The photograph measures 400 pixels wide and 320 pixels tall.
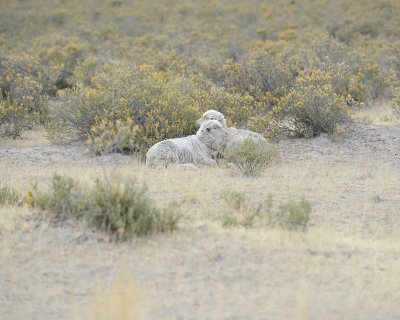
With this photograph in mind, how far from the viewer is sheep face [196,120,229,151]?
11953mm

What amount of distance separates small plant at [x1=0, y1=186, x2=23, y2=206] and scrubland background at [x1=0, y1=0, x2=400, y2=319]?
20 mm

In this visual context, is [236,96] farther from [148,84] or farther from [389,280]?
[389,280]

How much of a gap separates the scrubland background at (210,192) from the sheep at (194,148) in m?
0.43

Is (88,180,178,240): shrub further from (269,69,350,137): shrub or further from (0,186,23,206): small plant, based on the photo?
(269,69,350,137): shrub

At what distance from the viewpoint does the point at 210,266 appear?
6.86 meters

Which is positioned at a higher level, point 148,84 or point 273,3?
point 273,3

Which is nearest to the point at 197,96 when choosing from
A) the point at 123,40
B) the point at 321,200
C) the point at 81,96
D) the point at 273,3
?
the point at 81,96

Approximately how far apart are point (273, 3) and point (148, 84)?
2721 cm

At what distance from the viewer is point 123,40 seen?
3142cm

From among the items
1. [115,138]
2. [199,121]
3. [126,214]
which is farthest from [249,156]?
[126,214]

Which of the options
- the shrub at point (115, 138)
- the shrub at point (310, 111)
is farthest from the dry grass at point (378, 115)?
the shrub at point (115, 138)

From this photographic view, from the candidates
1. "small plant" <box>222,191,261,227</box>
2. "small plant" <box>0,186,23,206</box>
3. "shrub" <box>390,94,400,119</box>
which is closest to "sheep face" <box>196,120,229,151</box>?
"small plant" <box>222,191,261,227</box>

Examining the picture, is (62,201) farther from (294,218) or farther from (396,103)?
(396,103)

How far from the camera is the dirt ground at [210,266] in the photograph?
6.09 meters
